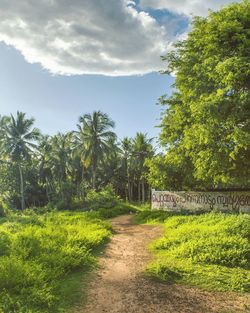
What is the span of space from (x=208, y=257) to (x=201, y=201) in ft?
44.4

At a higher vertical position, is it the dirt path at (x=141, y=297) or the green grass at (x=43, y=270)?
the green grass at (x=43, y=270)

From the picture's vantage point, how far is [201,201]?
77.4ft

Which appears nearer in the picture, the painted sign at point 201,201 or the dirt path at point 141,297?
the dirt path at point 141,297

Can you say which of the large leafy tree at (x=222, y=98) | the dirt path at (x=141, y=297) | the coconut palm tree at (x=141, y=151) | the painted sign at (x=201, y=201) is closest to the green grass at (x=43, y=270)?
the dirt path at (x=141, y=297)

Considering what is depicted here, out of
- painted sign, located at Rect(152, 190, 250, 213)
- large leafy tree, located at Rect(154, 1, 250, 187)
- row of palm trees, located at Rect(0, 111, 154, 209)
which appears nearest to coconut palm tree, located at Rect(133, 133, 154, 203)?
row of palm trees, located at Rect(0, 111, 154, 209)

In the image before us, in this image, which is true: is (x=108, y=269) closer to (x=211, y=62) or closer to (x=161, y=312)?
(x=161, y=312)

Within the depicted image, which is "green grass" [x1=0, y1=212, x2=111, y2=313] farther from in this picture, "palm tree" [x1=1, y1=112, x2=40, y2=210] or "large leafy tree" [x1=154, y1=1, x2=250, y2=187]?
"palm tree" [x1=1, y1=112, x2=40, y2=210]

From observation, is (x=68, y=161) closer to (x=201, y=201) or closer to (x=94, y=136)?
(x=94, y=136)

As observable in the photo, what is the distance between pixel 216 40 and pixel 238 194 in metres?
9.84

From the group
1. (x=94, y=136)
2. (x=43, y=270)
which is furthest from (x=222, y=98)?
(x=94, y=136)

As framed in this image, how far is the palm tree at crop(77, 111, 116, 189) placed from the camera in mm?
46131

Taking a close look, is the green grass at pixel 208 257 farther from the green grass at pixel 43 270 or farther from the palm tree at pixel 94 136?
the palm tree at pixel 94 136

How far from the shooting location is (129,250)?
489 inches

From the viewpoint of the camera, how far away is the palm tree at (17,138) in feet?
153
